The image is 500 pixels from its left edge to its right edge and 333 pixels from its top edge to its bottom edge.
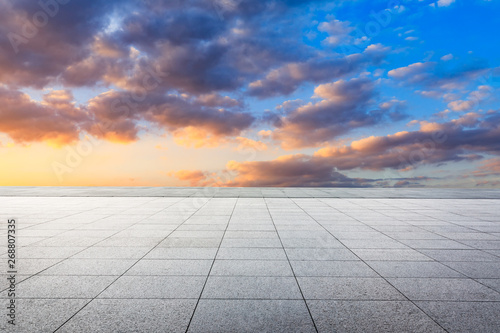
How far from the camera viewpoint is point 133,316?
3955mm

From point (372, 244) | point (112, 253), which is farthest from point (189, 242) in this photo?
point (372, 244)

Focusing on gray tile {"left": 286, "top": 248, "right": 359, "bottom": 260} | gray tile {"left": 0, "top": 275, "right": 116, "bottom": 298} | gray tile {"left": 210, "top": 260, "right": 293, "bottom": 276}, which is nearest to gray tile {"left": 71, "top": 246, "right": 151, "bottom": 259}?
gray tile {"left": 0, "top": 275, "right": 116, "bottom": 298}

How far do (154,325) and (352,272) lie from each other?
3599 mm

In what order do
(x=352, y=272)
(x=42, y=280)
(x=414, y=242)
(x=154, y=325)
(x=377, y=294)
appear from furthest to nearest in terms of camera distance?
(x=414, y=242), (x=352, y=272), (x=42, y=280), (x=377, y=294), (x=154, y=325)

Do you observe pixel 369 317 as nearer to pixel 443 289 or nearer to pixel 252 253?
pixel 443 289

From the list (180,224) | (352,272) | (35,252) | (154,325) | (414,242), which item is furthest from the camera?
(180,224)

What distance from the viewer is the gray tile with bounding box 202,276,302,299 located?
180 inches

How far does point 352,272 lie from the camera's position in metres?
5.66

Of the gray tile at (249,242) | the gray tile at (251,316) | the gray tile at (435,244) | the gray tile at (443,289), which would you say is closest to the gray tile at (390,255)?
the gray tile at (435,244)

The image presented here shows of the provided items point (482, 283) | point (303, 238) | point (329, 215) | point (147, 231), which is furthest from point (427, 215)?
point (147, 231)

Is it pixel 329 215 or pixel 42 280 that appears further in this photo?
pixel 329 215

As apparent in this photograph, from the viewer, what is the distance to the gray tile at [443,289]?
15.2 ft

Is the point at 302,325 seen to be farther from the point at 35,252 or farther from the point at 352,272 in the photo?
the point at 35,252

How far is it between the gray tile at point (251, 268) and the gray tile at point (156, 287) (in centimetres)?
54
